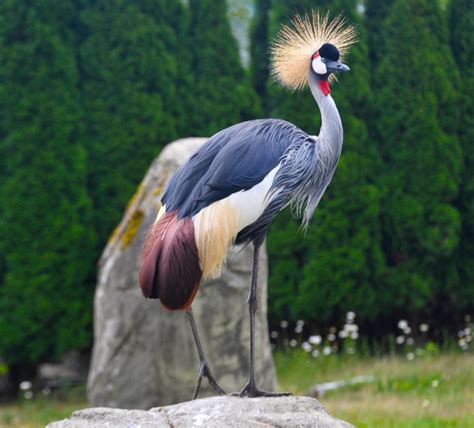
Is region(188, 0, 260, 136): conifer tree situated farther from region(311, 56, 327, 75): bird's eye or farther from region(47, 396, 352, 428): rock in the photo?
region(47, 396, 352, 428): rock

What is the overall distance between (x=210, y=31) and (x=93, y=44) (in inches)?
42.9

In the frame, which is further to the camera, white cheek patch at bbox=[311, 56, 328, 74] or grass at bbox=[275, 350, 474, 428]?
grass at bbox=[275, 350, 474, 428]

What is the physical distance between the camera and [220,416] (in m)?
3.70

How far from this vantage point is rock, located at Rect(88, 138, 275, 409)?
20.1ft

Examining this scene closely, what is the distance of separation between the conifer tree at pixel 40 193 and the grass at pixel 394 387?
75.6 inches

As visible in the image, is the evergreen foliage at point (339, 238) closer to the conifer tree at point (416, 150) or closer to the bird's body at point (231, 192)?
the conifer tree at point (416, 150)

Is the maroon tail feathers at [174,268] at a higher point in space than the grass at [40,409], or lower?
higher

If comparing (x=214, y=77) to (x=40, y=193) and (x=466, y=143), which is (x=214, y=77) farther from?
(x=466, y=143)

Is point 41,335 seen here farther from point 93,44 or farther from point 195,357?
point 93,44

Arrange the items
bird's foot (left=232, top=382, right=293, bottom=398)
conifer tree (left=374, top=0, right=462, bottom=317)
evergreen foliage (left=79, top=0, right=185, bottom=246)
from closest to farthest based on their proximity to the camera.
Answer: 1. bird's foot (left=232, top=382, right=293, bottom=398)
2. evergreen foliage (left=79, top=0, right=185, bottom=246)
3. conifer tree (left=374, top=0, right=462, bottom=317)

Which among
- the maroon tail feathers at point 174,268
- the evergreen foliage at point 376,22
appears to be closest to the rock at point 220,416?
the maroon tail feathers at point 174,268

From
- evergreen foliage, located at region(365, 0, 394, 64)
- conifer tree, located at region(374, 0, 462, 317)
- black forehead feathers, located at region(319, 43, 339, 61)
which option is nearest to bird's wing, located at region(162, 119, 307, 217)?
black forehead feathers, located at region(319, 43, 339, 61)

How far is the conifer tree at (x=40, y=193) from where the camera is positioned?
297 inches

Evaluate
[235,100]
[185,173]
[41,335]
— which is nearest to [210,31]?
[235,100]
